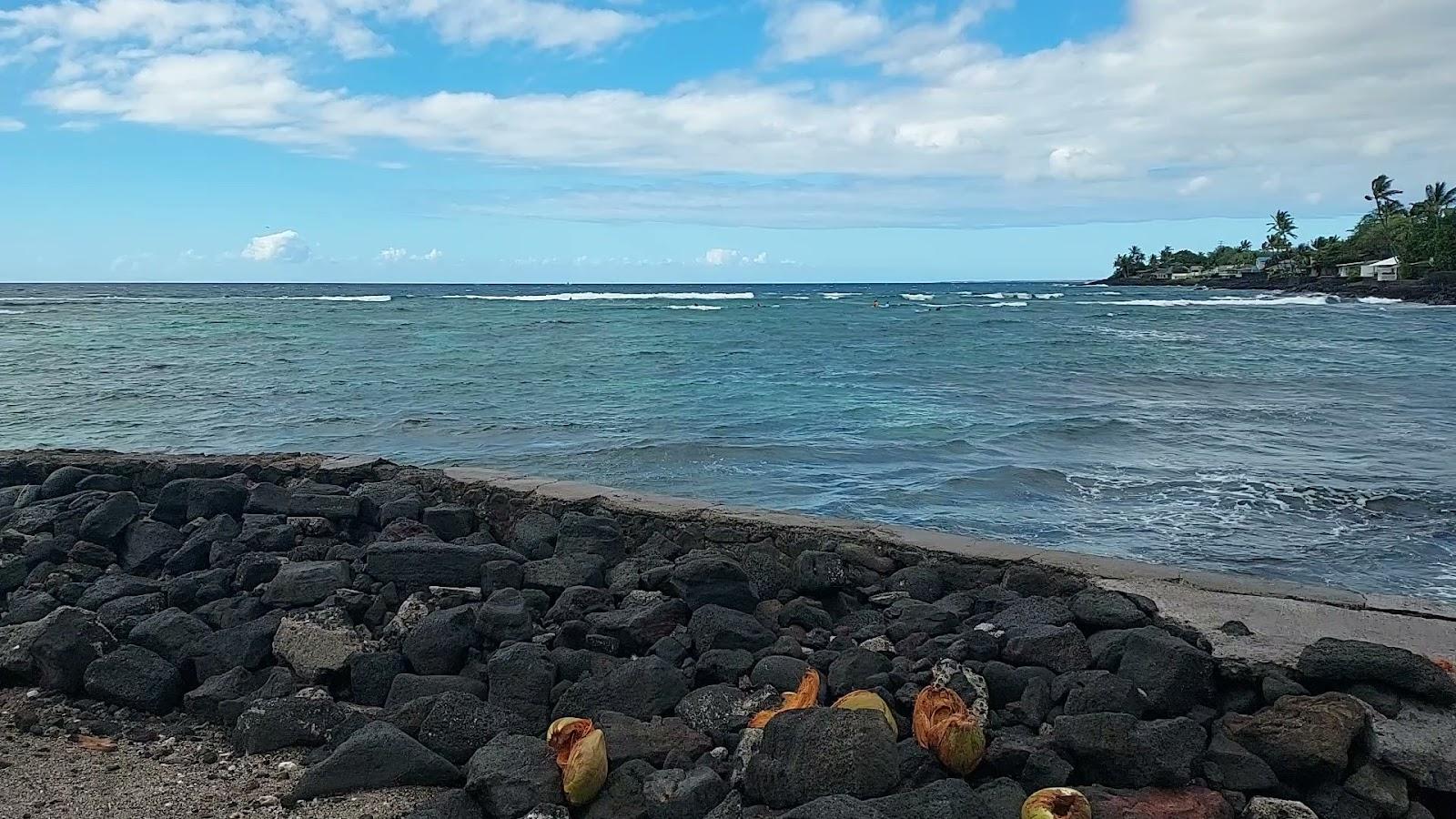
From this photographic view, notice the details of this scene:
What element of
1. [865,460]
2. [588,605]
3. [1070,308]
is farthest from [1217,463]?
[1070,308]

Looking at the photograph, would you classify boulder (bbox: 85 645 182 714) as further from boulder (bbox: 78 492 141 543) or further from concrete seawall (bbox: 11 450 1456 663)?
concrete seawall (bbox: 11 450 1456 663)

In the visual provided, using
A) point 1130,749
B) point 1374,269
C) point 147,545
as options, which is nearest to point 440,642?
point 147,545

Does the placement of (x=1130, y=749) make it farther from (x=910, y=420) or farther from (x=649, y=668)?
(x=910, y=420)

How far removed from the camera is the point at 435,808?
11.8 feet

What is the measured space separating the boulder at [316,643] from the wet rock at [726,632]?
1465 millimetres

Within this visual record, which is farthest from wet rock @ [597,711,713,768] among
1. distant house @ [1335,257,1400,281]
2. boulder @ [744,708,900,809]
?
distant house @ [1335,257,1400,281]

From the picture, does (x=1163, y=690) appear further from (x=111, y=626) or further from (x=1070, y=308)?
(x=1070, y=308)

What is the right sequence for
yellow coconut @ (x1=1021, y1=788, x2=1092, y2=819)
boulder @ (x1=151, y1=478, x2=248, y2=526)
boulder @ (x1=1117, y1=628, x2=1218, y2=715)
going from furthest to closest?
boulder @ (x1=151, y1=478, x2=248, y2=526) → boulder @ (x1=1117, y1=628, x2=1218, y2=715) → yellow coconut @ (x1=1021, y1=788, x2=1092, y2=819)

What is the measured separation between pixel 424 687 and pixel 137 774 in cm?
104

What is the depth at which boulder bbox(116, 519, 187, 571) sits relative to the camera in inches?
240

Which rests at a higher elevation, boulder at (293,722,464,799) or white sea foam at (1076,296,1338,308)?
white sea foam at (1076,296,1338,308)

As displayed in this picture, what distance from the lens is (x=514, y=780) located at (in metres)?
3.62

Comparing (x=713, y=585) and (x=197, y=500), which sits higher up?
(x=197, y=500)

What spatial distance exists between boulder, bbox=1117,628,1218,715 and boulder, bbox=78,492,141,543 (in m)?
5.49
